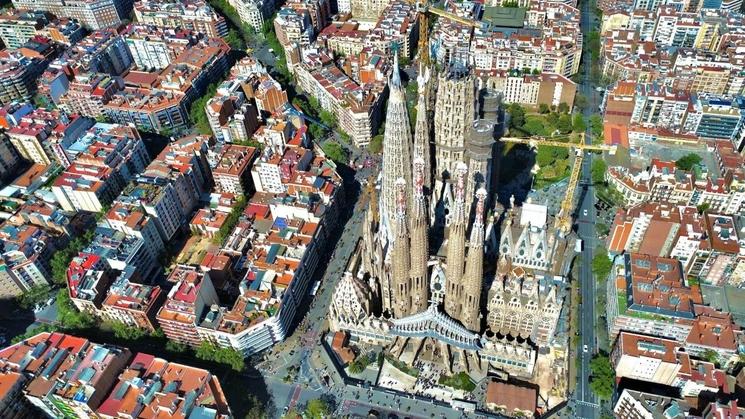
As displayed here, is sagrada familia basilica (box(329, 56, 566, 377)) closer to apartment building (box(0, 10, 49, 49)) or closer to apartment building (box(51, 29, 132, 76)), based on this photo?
apartment building (box(51, 29, 132, 76))

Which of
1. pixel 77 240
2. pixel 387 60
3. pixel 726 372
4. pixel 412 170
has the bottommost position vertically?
pixel 726 372

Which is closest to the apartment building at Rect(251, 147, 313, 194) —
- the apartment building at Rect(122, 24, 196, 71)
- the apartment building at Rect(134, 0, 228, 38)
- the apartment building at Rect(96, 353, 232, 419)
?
the apartment building at Rect(96, 353, 232, 419)

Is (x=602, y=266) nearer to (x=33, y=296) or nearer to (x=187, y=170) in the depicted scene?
(x=187, y=170)

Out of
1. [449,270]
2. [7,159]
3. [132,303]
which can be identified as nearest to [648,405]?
[449,270]

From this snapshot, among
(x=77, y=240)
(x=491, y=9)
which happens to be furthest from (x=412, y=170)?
(x=491, y=9)

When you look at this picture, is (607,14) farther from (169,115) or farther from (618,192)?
(169,115)

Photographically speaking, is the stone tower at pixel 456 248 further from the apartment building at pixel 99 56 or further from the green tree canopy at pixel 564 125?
the apartment building at pixel 99 56
